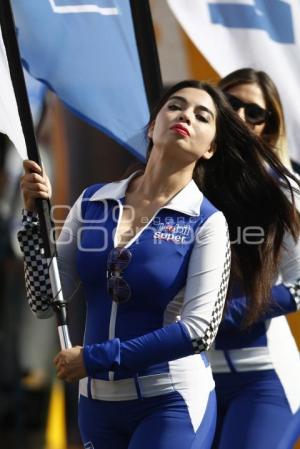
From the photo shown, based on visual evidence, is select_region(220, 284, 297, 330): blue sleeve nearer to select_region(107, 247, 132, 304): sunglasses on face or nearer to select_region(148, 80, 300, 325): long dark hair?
select_region(148, 80, 300, 325): long dark hair

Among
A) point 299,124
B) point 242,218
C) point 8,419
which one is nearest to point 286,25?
point 299,124

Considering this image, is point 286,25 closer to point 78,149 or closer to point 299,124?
point 299,124

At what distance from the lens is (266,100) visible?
17.5ft

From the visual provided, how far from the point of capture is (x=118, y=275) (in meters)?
4.10

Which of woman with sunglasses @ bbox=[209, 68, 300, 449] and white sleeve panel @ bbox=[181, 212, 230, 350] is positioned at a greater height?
white sleeve panel @ bbox=[181, 212, 230, 350]

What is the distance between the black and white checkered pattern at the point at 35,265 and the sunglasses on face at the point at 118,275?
0.87 ft

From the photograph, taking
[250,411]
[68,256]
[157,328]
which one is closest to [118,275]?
[157,328]

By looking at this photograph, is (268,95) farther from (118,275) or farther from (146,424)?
(146,424)

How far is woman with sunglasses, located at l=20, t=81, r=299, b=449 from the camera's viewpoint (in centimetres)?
399

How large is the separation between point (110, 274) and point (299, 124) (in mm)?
2014

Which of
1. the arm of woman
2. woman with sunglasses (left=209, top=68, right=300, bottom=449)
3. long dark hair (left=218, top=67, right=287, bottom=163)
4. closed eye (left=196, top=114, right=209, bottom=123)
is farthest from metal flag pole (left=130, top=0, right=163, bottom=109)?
the arm of woman

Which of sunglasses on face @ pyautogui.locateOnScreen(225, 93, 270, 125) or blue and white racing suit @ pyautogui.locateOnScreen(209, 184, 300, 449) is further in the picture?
sunglasses on face @ pyautogui.locateOnScreen(225, 93, 270, 125)

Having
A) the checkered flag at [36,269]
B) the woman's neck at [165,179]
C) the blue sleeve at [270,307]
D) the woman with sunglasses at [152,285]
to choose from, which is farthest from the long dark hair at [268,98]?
the checkered flag at [36,269]

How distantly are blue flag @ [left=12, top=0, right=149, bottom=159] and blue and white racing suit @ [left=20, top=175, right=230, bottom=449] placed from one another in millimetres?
1117
